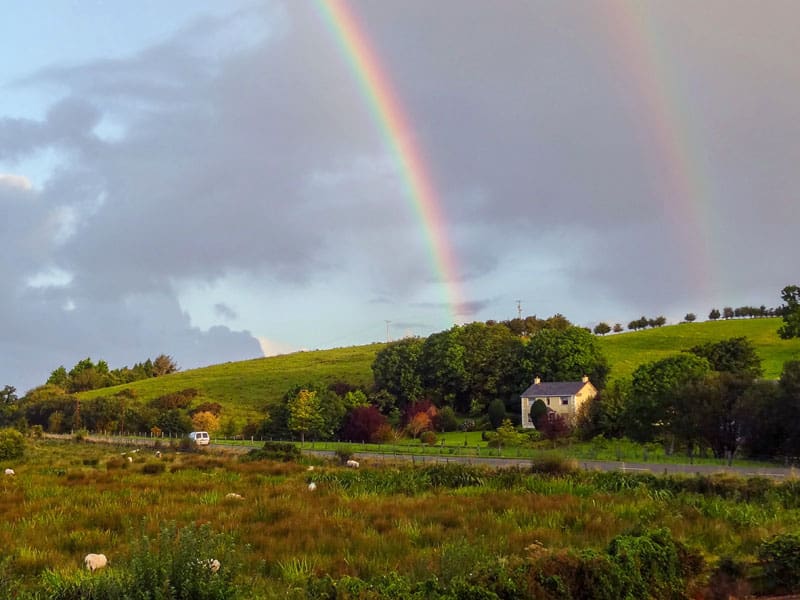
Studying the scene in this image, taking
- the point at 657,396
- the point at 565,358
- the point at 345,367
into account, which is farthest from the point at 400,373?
the point at 657,396

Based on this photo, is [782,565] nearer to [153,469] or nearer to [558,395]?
[153,469]

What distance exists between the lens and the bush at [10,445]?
1583 inches

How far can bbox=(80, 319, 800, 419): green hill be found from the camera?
10238 centimetres

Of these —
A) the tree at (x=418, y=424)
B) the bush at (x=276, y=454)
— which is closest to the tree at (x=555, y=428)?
the tree at (x=418, y=424)

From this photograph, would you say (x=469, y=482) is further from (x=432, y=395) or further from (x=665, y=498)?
(x=432, y=395)

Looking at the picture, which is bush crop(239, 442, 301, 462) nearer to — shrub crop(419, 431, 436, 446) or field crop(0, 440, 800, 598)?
field crop(0, 440, 800, 598)

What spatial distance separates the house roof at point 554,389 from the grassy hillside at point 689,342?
52.1 feet

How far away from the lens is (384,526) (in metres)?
12.8

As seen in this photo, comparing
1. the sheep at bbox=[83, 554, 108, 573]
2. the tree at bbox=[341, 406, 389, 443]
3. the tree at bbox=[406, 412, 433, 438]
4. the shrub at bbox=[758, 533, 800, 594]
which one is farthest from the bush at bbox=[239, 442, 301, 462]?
the shrub at bbox=[758, 533, 800, 594]

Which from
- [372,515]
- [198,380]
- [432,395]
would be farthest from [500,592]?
[198,380]

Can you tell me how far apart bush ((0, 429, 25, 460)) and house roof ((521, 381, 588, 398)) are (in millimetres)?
51310

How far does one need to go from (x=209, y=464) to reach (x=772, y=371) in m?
71.6

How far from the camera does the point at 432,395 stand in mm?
87562

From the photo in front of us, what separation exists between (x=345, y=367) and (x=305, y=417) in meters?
63.7
